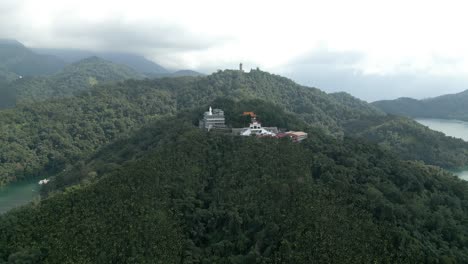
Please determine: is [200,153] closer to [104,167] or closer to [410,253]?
[104,167]

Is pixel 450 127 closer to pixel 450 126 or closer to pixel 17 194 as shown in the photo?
pixel 450 126

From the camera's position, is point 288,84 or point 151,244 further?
point 288,84

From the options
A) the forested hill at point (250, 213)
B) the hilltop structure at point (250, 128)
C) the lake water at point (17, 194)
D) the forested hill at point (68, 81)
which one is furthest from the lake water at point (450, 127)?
the forested hill at point (68, 81)

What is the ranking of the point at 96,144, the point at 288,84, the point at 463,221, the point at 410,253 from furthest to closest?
1. the point at 288,84
2. the point at 96,144
3. the point at 463,221
4. the point at 410,253

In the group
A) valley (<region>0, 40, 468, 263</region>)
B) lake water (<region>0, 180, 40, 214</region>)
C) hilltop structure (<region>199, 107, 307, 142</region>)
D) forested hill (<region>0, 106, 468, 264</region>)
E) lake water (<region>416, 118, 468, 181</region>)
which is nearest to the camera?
forested hill (<region>0, 106, 468, 264</region>)

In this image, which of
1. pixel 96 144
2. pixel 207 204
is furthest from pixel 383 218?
pixel 96 144

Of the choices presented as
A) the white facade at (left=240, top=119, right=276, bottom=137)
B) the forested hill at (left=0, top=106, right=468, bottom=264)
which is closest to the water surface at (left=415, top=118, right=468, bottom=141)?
the white facade at (left=240, top=119, right=276, bottom=137)

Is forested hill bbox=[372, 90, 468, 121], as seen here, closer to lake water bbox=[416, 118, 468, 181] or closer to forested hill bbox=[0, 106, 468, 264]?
lake water bbox=[416, 118, 468, 181]
